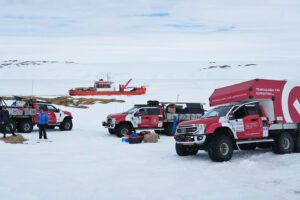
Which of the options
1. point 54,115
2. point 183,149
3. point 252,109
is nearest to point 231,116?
point 252,109

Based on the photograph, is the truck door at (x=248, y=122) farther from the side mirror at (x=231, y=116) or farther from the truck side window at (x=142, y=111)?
the truck side window at (x=142, y=111)

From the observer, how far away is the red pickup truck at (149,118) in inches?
846

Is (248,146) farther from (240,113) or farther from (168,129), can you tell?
(168,129)

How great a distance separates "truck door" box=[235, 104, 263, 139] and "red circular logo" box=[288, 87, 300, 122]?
138cm

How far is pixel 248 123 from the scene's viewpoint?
13.7 meters

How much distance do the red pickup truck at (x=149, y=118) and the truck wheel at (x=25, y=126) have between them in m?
3.85

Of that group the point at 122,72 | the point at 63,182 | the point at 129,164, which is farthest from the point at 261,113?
the point at 122,72

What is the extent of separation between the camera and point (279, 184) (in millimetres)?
9453

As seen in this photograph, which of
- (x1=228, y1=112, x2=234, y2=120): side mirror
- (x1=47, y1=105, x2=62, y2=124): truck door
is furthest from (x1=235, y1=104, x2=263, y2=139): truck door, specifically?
(x1=47, y1=105, x2=62, y2=124): truck door

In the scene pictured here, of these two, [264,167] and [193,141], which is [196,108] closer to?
[193,141]

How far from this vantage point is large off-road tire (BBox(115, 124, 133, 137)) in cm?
2122

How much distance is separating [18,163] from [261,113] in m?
7.66

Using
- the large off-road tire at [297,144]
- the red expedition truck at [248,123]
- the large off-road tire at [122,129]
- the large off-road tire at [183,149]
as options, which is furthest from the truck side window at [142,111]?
the large off-road tire at [297,144]

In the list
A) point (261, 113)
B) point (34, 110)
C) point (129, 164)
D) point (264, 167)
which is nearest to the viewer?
point (264, 167)
